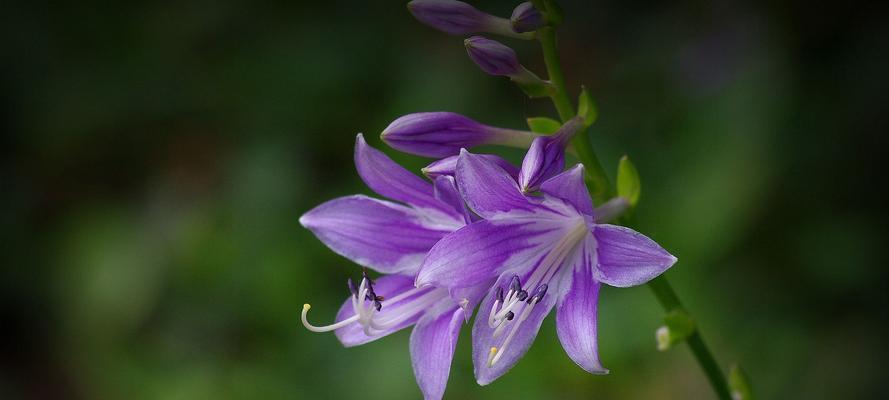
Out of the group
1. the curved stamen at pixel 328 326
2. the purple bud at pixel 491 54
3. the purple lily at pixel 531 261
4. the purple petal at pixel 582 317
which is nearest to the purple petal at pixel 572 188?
the purple lily at pixel 531 261

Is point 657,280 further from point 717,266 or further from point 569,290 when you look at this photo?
point 717,266

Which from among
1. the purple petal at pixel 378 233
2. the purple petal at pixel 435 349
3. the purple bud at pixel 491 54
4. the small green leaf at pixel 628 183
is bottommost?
the purple petal at pixel 435 349

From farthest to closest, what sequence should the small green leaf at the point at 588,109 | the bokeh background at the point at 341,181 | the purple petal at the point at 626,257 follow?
the bokeh background at the point at 341,181
the small green leaf at the point at 588,109
the purple petal at the point at 626,257

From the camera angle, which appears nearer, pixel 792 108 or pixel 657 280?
pixel 657 280

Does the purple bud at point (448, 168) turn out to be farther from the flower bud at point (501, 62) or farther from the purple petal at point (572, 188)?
the flower bud at point (501, 62)

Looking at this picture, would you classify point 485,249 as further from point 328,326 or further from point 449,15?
point 449,15

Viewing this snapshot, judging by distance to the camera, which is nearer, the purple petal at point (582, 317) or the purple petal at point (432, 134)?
the purple petal at point (582, 317)

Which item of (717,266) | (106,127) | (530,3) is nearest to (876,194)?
(717,266)
